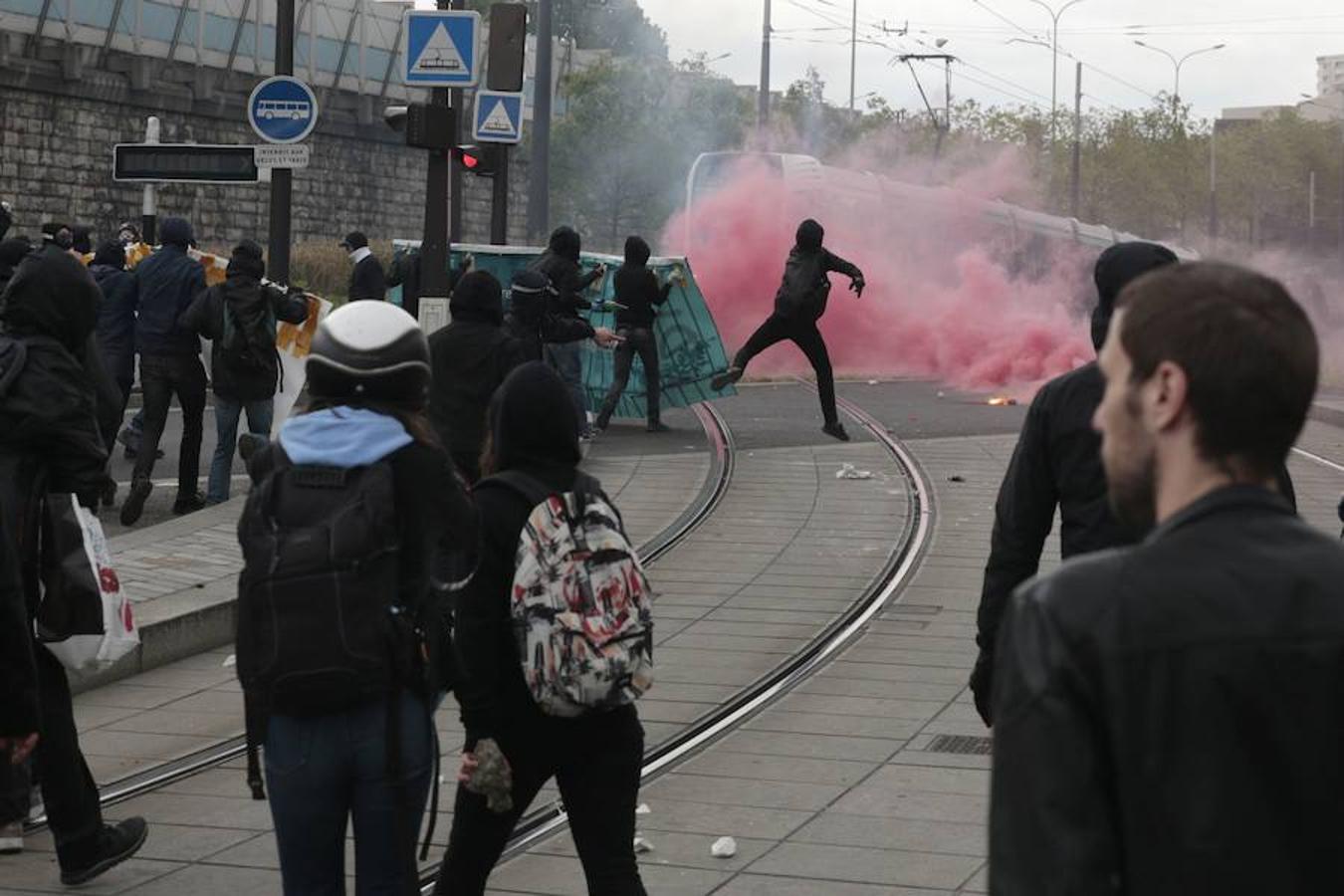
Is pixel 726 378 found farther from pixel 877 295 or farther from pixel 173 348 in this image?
pixel 877 295

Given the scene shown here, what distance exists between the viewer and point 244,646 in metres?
4.03

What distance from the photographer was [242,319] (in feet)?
41.3

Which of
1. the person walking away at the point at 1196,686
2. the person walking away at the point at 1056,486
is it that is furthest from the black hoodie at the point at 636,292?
the person walking away at the point at 1196,686

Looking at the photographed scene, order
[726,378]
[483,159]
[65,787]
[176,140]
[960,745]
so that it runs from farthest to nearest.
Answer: [176,140] → [483,159] → [726,378] → [960,745] → [65,787]

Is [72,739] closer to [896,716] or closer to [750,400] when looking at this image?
[896,716]

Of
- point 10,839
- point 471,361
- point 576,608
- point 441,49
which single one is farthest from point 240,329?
point 576,608

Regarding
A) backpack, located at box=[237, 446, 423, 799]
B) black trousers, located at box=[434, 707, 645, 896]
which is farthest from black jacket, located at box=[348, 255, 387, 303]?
backpack, located at box=[237, 446, 423, 799]

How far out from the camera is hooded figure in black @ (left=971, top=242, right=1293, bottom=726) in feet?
15.3

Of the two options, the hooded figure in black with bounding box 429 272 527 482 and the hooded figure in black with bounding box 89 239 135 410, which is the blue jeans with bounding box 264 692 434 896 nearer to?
the hooded figure in black with bounding box 429 272 527 482

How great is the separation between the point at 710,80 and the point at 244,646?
2628 inches

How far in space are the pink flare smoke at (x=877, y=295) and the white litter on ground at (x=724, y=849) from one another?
63.2 ft

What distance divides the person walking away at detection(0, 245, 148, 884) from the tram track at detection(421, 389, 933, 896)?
35.7 inches

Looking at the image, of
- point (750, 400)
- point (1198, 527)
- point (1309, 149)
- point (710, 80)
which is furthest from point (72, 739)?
point (1309, 149)

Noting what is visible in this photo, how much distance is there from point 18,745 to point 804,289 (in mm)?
12451
